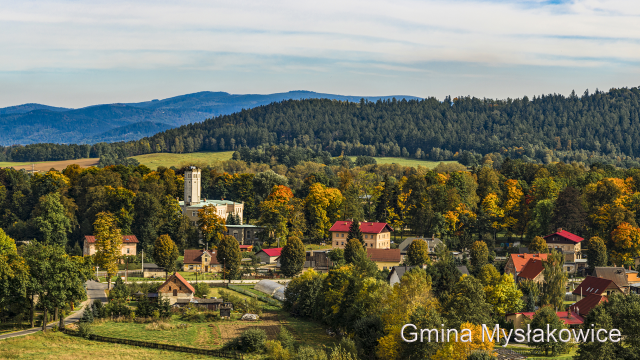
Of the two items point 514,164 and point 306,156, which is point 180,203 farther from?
point 306,156

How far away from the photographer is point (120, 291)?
60.8 meters

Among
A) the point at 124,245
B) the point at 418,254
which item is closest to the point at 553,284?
the point at 418,254

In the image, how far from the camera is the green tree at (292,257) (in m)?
77.1

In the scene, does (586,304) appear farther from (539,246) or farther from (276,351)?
(276,351)

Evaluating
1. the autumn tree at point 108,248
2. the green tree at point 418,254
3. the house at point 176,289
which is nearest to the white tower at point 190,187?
the autumn tree at point 108,248

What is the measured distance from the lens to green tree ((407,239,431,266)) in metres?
77.1

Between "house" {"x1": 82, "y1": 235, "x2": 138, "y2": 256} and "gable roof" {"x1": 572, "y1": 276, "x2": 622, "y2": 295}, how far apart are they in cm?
5028

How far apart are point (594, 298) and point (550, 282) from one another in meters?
3.80

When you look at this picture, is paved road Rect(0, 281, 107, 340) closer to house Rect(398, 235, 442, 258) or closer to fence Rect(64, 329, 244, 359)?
fence Rect(64, 329, 244, 359)

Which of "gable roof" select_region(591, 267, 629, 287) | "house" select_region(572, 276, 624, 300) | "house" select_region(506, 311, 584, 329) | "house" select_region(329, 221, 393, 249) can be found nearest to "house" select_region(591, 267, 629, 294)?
"gable roof" select_region(591, 267, 629, 287)

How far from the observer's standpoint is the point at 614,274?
70.2 meters

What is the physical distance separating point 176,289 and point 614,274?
4242 centimetres

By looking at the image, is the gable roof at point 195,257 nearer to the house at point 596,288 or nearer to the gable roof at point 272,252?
the gable roof at point 272,252

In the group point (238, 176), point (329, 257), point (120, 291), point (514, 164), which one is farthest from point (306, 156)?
point (120, 291)
